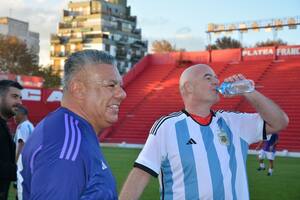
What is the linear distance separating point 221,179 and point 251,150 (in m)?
22.3

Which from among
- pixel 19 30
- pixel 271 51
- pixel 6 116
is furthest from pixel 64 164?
pixel 19 30

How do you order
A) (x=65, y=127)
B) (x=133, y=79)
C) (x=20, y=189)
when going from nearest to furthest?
1. (x=65, y=127)
2. (x=20, y=189)
3. (x=133, y=79)

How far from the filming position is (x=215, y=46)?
7044cm

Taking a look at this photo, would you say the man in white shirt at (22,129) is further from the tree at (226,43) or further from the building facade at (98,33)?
the building facade at (98,33)

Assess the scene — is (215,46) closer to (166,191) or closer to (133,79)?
(133,79)

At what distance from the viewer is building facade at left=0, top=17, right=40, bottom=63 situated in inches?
3509

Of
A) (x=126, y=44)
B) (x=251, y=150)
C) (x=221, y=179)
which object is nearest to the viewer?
(x=221, y=179)

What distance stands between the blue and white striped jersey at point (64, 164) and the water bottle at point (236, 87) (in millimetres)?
1998

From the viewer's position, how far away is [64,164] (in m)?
1.82

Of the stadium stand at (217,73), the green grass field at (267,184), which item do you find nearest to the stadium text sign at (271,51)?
the stadium stand at (217,73)

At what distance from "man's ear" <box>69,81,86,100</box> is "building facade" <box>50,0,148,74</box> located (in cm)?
9593

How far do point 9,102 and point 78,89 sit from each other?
128 inches

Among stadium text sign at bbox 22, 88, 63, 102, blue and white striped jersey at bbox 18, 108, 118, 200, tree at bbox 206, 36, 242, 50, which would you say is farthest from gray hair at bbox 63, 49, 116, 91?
tree at bbox 206, 36, 242, 50

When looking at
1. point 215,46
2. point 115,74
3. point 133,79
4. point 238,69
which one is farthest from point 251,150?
point 215,46
